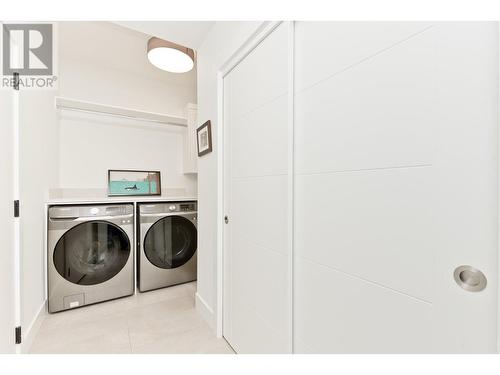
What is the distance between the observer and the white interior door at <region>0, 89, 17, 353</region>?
1157 millimetres

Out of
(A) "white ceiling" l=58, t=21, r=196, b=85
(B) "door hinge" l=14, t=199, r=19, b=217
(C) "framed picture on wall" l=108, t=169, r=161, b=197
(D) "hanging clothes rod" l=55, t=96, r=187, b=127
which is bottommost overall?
(B) "door hinge" l=14, t=199, r=19, b=217

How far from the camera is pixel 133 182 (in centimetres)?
290

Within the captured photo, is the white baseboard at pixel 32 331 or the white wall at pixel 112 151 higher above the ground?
the white wall at pixel 112 151

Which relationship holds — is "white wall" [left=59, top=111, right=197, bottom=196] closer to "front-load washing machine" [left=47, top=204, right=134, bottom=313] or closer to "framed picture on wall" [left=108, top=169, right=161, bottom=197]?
"framed picture on wall" [left=108, top=169, right=161, bottom=197]

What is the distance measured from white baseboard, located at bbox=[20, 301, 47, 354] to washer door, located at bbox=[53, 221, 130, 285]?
28 cm

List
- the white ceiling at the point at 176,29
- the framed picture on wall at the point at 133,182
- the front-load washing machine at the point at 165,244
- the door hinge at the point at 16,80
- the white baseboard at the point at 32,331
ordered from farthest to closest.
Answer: the framed picture on wall at the point at 133,182 < the front-load washing machine at the point at 165,244 < the white ceiling at the point at 176,29 < the white baseboard at the point at 32,331 < the door hinge at the point at 16,80

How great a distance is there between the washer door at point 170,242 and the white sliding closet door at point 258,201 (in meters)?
1.07

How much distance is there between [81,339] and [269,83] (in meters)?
2.10

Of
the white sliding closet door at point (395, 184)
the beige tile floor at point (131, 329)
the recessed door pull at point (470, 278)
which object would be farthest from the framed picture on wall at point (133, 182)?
the recessed door pull at point (470, 278)

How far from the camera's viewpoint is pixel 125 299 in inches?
87.9

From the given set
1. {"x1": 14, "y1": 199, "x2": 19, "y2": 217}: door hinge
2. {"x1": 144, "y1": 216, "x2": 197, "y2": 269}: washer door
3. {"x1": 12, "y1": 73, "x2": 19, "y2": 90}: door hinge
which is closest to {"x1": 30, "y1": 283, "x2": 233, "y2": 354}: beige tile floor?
{"x1": 144, "y1": 216, "x2": 197, "y2": 269}: washer door

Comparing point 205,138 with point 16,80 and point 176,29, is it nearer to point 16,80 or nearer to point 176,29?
point 176,29

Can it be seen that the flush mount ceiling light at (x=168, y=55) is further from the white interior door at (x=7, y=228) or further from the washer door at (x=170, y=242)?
the washer door at (x=170, y=242)

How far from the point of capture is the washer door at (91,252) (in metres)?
2.03
